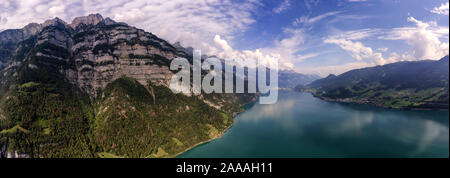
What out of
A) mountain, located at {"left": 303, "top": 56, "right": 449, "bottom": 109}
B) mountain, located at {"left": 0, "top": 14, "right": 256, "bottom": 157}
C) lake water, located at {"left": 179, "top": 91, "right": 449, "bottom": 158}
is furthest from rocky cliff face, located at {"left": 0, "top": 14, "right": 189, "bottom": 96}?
mountain, located at {"left": 303, "top": 56, "right": 449, "bottom": 109}

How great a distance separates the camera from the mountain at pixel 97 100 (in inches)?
1414

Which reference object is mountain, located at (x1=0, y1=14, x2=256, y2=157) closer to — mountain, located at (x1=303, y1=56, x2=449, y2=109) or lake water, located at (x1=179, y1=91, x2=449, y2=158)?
lake water, located at (x1=179, y1=91, x2=449, y2=158)

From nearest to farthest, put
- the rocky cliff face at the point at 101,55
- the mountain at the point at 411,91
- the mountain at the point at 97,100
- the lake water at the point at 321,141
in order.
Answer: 1. the mountain at the point at 411,91
2. the lake water at the point at 321,141
3. the mountain at the point at 97,100
4. the rocky cliff face at the point at 101,55

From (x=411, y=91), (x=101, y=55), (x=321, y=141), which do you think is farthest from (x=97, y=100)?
(x=411, y=91)

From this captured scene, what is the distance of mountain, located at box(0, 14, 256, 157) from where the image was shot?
3591 centimetres

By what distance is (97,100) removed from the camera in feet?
181

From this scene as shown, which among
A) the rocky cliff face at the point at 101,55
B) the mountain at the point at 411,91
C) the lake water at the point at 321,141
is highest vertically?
the rocky cliff face at the point at 101,55

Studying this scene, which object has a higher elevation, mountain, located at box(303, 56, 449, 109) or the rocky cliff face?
the rocky cliff face

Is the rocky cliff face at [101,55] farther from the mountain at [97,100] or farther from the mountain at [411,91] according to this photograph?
the mountain at [411,91]

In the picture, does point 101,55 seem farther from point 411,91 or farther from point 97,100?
point 411,91

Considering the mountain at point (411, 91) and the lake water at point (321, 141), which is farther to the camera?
the lake water at point (321, 141)

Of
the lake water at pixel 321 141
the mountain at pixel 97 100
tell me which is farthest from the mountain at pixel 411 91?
the mountain at pixel 97 100

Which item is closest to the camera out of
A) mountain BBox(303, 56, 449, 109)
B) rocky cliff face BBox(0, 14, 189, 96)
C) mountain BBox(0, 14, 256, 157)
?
mountain BBox(303, 56, 449, 109)
